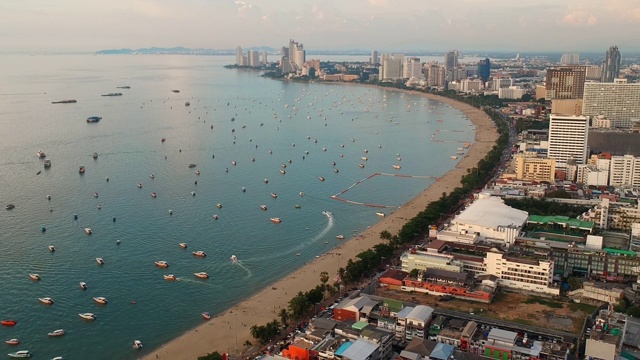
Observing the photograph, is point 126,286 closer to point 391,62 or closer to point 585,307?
point 585,307

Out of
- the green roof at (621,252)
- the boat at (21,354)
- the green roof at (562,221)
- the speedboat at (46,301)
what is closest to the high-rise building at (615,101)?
the green roof at (562,221)

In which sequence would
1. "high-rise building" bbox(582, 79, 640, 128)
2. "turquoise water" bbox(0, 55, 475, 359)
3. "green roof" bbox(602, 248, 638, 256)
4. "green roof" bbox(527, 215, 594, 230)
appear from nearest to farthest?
"turquoise water" bbox(0, 55, 475, 359) < "green roof" bbox(602, 248, 638, 256) < "green roof" bbox(527, 215, 594, 230) < "high-rise building" bbox(582, 79, 640, 128)

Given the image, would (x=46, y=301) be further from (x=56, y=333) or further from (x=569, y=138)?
(x=569, y=138)

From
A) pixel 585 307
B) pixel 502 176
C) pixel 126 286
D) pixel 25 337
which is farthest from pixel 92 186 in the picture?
pixel 585 307

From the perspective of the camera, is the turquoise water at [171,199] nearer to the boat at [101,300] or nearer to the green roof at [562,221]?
the boat at [101,300]

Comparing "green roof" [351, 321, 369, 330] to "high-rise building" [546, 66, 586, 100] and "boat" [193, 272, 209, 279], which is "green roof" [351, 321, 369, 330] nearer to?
"boat" [193, 272, 209, 279]

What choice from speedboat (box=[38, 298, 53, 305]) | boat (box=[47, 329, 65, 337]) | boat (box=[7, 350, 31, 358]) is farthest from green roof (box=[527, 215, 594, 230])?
boat (box=[7, 350, 31, 358])

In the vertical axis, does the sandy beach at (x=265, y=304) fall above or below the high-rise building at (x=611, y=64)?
below
